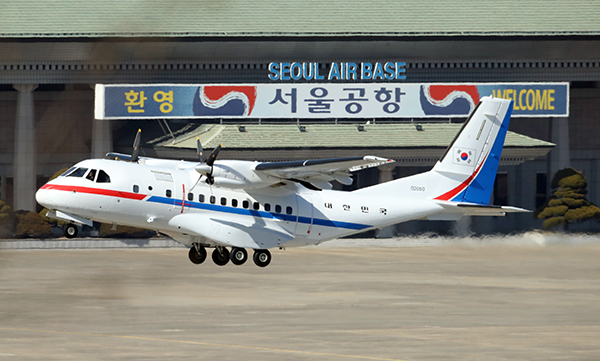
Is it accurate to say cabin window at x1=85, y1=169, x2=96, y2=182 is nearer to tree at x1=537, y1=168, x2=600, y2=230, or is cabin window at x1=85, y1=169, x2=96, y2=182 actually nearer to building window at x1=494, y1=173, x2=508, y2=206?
tree at x1=537, y1=168, x2=600, y2=230

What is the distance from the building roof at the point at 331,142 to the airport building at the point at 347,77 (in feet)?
0.35

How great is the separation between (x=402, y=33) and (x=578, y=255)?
22.6 metres

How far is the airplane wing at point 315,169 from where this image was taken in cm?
3075

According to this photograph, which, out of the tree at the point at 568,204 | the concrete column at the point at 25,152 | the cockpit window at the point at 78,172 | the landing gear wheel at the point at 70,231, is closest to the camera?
the landing gear wheel at the point at 70,231

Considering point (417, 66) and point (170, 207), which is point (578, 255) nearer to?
point (417, 66)

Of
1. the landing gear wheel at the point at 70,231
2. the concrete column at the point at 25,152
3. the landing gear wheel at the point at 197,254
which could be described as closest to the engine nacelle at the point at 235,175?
the landing gear wheel at the point at 197,254

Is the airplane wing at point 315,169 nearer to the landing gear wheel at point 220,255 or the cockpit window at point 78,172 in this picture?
the landing gear wheel at point 220,255

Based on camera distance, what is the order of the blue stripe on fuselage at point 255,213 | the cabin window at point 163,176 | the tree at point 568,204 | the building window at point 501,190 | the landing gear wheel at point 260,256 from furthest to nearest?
the building window at point 501,190 < the tree at point 568,204 < the landing gear wheel at point 260,256 < the blue stripe on fuselage at point 255,213 < the cabin window at point 163,176

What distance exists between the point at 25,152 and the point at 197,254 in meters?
33.5

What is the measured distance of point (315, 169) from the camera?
3192 cm

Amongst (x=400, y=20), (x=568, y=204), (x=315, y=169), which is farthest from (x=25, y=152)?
(x=568, y=204)

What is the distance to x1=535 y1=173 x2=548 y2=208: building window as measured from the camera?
71.7 metres

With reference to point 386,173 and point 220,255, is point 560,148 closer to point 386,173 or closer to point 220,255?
point 386,173

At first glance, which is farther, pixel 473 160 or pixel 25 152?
pixel 25 152
